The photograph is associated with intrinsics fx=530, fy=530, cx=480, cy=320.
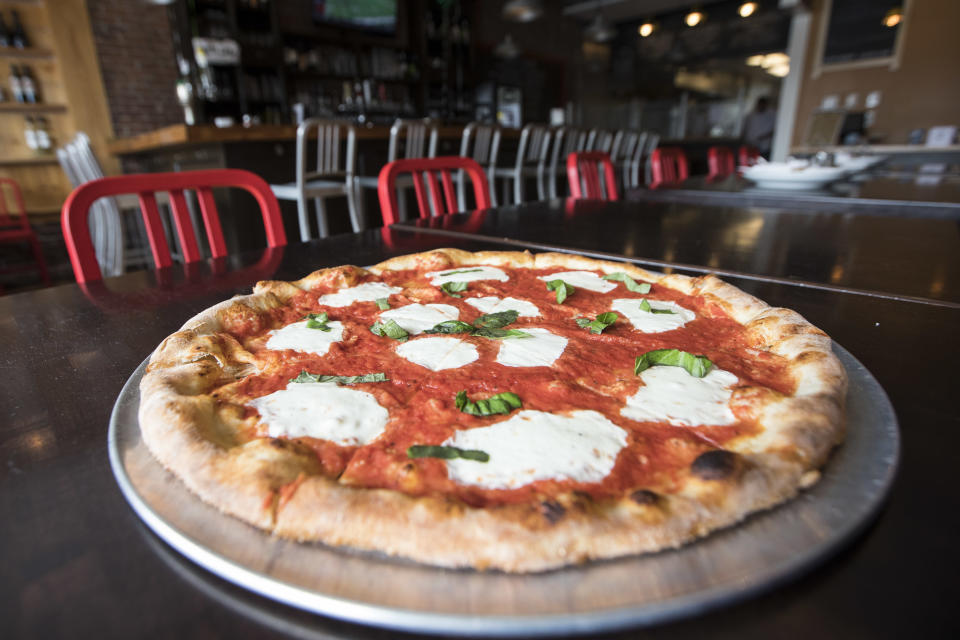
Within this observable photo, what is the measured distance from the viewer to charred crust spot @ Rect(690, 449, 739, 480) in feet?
1.63

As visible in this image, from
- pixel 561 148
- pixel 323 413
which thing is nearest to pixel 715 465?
pixel 323 413

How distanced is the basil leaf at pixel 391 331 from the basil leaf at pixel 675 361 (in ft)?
1.26

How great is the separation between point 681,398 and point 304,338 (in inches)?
23.7

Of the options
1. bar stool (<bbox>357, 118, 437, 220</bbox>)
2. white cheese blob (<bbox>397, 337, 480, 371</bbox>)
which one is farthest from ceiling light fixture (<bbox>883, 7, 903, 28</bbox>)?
white cheese blob (<bbox>397, 337, 480, 371</bbox>)

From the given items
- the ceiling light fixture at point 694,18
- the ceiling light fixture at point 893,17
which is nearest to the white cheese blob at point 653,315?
the ceiling light fixture at point 893,17

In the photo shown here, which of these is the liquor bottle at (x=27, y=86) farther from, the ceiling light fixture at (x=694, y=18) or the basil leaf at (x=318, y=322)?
the ceiling light fixture at (x=694, y=18)

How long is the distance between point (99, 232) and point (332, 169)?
2309 mm

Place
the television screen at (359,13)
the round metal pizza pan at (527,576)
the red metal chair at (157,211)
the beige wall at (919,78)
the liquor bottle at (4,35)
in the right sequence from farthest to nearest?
the television screen at (359,13)
the beige wall at (919,78)
the liquor bottle at (4,35)
the red metal chair at (157,211)
the round metal pizza pan at (527,576)

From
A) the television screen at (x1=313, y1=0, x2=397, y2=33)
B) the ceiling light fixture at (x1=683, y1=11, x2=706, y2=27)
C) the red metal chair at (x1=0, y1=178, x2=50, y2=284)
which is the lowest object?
the red metal chair at (x1=0, y1=178, x2=50, y2=284)

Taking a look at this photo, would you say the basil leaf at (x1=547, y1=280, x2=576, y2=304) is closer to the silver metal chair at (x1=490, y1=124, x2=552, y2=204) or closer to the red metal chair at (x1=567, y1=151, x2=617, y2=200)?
the red metal chair at (x1=567, y1=151, x2=617, y2=200)

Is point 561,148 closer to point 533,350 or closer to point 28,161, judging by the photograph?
point 28,161

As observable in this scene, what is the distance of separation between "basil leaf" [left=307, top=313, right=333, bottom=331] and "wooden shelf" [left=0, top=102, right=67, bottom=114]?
21.4ft

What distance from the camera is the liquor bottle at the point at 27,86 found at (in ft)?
17.7

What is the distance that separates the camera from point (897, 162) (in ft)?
19.9
